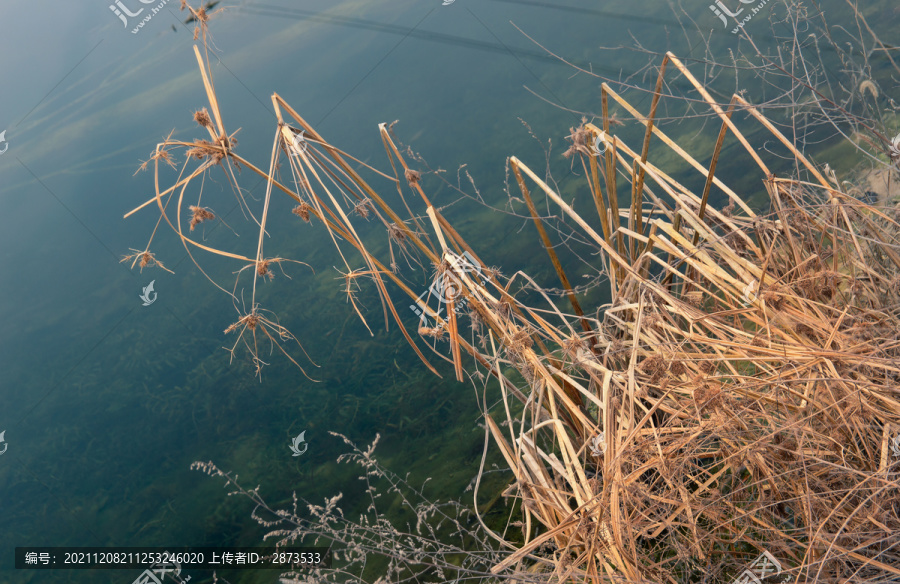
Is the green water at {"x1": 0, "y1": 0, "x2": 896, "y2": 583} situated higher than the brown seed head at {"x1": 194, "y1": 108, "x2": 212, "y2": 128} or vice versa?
the brown seed head at {"x1": 194, "y1": 108, "x2": 212, "y2": 128}

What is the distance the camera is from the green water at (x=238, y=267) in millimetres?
1953

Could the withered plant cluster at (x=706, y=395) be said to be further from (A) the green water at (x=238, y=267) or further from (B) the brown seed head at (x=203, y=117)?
(A) the green water at (x=238, y=267)

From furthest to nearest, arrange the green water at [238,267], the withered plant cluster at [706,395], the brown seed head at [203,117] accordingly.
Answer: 1. the green water at [238,267]
2. the withered plant cluster at [706,395]
3. the brown seed head at [203,117]

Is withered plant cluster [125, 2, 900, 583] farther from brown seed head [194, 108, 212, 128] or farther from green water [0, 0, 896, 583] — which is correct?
green water [0, 0, 896, 583]

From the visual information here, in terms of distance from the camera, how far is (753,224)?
4.36ft

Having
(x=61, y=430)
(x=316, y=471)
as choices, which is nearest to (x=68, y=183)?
(x=61, y=430)

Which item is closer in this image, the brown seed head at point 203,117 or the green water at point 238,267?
the brown seed head at point 203,117

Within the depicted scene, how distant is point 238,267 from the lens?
227 centimetres

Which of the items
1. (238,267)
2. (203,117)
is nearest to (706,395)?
(203,117)

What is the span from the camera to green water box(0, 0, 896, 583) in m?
1.95

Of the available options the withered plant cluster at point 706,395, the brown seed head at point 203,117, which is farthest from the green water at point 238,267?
the brown seed head at point 203,117

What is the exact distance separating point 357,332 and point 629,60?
166cm

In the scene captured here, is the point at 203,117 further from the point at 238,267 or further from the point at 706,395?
the point at 238,267

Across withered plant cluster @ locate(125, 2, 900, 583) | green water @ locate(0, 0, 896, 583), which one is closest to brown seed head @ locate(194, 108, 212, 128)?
withered plant cluster @ locate(125, 2, 900, 583)
